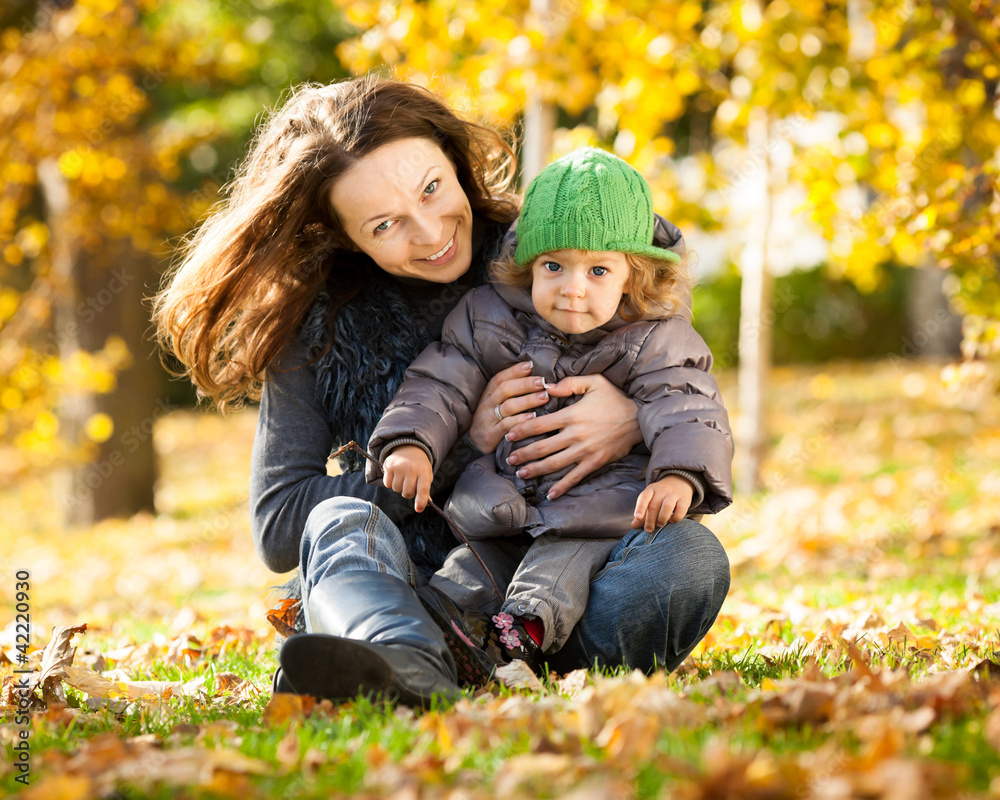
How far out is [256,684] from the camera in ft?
8.60

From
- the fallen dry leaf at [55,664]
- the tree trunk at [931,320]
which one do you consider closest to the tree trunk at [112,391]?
the fallen dry leaf at [55,664]

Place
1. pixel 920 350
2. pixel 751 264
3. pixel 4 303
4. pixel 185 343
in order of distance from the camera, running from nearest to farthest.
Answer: pixel 185 343 < pixel 4 303 < pixel 751 264 < pixel 920 350

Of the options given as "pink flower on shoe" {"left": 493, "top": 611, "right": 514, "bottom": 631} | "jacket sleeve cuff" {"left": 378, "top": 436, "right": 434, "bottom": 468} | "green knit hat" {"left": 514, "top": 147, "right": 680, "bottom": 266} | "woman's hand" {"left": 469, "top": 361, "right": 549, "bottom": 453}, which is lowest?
"pink flower on shoe" {"left": 493, "top": 611, "right": 514, "bottom": 631}

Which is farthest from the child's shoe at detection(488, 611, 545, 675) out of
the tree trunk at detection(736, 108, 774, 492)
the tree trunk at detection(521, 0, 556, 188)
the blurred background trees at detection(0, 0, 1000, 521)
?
the tree trunk at detection(736, 108, 774, 492)

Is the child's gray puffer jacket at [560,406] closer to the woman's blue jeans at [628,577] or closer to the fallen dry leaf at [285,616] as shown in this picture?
the woman's blue jeans at [628,577]

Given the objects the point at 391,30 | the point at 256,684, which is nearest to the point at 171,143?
the point at 391,30

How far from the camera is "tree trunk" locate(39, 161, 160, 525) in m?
8.62

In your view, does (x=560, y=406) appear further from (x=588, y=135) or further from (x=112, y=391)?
(x=112, y=391)

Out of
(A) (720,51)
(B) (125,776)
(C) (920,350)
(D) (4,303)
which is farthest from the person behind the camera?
(C) (920,350)

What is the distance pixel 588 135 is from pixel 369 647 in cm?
448

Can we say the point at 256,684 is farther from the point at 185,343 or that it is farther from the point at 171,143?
the point at 171,143

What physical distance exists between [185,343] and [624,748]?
2016mm

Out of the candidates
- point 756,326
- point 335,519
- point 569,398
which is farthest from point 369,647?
point 756,326

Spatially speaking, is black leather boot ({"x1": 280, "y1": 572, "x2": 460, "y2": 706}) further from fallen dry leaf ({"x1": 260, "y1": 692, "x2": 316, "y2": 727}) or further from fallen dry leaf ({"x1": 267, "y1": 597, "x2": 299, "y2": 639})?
fallen dry leaf ({"x1": 267, "y1": 597, "x2": 299, "y2": 639})
